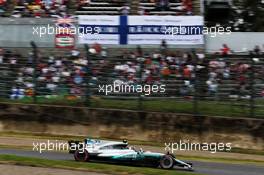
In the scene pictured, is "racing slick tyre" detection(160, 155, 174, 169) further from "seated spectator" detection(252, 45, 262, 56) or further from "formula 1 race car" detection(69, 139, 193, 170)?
"seated spectator" detection(252, 45, 262, 56)

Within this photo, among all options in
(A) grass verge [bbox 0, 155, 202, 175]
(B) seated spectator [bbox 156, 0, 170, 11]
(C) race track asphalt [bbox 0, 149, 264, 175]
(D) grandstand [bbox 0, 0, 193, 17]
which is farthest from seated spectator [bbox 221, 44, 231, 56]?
(A) grass verge [bbox 0, 155, 202, 175]

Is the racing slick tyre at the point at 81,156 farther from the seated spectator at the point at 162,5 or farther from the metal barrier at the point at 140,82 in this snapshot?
the seated spectator at the point at 162,5

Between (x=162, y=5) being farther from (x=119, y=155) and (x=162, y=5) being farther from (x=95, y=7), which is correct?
(x=119, y=155)

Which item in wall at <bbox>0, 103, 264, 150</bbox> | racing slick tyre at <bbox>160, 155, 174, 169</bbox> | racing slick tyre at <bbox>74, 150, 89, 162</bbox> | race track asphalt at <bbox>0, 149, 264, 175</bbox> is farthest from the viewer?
wall at <bbox>0, 103, 264, 150</bbox>

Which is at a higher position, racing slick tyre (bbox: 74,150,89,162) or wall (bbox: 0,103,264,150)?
racing slick tyre (bbox: 74,150,89,162)

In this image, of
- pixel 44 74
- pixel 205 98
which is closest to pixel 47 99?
pixel 44 74

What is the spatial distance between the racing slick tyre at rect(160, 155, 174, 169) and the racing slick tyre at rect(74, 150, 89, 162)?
1.97 meters

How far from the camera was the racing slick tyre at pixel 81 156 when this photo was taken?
1676 centimetres

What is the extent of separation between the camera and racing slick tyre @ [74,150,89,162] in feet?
55.0

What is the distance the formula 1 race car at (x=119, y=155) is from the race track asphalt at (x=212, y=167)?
64 cm

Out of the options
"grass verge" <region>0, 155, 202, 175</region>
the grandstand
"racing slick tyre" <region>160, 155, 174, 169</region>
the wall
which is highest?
the grandstand

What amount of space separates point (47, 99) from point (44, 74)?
3.08ft

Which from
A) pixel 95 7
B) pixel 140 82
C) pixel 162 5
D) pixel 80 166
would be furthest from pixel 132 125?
pixel 95 7

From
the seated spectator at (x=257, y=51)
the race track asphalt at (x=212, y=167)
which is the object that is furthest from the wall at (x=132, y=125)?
the seated spectator at (x=257, y=51)
